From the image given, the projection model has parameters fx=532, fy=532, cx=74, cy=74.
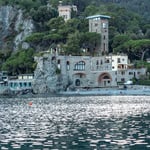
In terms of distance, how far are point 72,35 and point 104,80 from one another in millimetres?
13112

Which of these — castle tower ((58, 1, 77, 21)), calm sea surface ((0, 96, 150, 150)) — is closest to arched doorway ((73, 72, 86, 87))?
castle tower ((58, 1, 77, 21))

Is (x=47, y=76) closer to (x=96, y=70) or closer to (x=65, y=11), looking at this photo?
(x=96, y=70)

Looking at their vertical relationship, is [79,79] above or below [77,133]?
above

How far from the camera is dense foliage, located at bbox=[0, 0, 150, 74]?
420 feet

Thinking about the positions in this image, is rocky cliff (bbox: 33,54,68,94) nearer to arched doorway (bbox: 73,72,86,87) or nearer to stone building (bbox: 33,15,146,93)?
stone building (bbox: 33,15,146,93)

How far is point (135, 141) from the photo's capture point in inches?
1303

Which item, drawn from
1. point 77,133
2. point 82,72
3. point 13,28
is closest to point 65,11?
point 13,28

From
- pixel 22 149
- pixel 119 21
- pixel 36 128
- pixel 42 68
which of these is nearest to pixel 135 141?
pixel 22 149

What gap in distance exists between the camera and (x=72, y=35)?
126m

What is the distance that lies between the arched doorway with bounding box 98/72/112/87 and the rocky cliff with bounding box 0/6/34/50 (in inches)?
943

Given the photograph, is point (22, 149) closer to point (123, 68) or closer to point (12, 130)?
point (12, 130)

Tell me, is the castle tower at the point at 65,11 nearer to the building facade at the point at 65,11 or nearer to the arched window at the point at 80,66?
the building facade at the point at 65,11

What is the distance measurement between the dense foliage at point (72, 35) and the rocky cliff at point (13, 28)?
1797 millimetres

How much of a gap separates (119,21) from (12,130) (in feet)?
361
